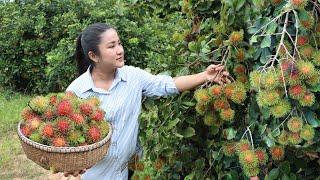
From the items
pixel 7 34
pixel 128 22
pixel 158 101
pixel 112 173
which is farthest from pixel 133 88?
pixel 7 34

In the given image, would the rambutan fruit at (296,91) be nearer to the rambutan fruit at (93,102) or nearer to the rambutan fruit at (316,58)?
the rambutan fruit at (316,58)

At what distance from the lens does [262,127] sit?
1.79 m

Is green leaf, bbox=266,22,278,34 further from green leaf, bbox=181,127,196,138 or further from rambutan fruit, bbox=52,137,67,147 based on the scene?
rambutan fruit, bbox=52,137,67,147

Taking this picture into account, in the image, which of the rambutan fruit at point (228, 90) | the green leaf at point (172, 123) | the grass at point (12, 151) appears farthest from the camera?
the grass at point (12, 151)

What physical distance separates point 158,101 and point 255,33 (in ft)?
3.08

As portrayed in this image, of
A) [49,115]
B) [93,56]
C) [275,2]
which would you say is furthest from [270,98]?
[93,56]

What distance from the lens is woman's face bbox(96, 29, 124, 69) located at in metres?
2.38

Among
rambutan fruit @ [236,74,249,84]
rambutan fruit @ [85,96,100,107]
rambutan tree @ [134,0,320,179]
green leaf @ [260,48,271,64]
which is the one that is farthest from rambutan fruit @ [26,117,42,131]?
green leaf @ [260,48,271,64]

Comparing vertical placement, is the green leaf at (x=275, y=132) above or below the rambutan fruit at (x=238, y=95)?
below

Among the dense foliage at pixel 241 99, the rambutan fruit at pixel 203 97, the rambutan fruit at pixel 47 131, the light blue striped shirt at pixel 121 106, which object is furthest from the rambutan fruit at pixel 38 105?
the rambutan fruit at pixel 203 97

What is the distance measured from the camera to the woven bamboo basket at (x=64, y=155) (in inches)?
77.6

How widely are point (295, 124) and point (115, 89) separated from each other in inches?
41.0

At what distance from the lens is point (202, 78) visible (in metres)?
2.16

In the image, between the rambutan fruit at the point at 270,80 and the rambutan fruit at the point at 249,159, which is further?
the rambutan fruit at the point at 249,159
